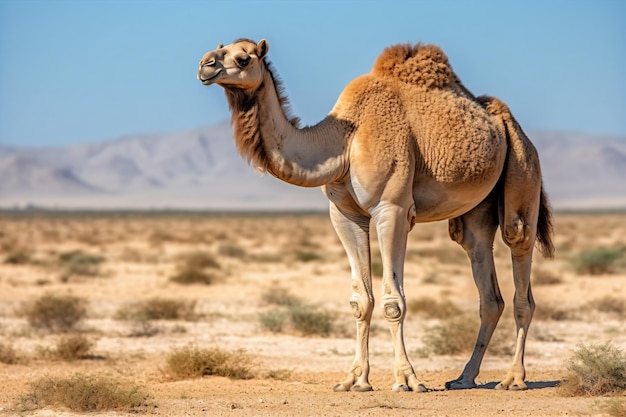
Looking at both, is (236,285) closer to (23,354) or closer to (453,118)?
(23,354)

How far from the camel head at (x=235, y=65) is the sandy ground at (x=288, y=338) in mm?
2779

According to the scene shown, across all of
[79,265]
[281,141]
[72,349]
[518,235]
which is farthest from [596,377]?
[79,265]

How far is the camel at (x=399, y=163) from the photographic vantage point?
9781 millimetres

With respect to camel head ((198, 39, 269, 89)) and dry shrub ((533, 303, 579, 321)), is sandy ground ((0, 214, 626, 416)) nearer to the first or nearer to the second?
dry shrub ((533, 303, 579, 321))

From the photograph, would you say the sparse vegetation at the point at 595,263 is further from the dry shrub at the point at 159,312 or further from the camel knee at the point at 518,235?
the camel knee at the point at 518,235

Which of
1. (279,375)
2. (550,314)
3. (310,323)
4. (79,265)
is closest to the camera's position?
(279,375)

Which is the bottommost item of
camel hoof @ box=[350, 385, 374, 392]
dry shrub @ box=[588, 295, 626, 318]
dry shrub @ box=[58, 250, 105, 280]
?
dry shrub @ box=[58, 250, 105, 280]

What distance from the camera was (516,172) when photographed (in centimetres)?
1107

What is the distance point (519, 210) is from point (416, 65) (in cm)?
183

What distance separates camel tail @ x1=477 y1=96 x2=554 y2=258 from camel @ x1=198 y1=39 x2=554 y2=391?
12 millimetres

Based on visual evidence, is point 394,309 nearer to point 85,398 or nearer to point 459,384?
point 459,384

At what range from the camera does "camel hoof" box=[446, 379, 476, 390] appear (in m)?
11.0

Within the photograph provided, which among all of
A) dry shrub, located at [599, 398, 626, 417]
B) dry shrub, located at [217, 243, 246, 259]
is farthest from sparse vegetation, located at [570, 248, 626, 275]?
dry shrub, located at [599, 398, 626, 417]

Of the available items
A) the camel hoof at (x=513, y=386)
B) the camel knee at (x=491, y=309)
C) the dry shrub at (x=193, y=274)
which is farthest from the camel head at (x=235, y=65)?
the dry shrub at (x=193, y=274)
